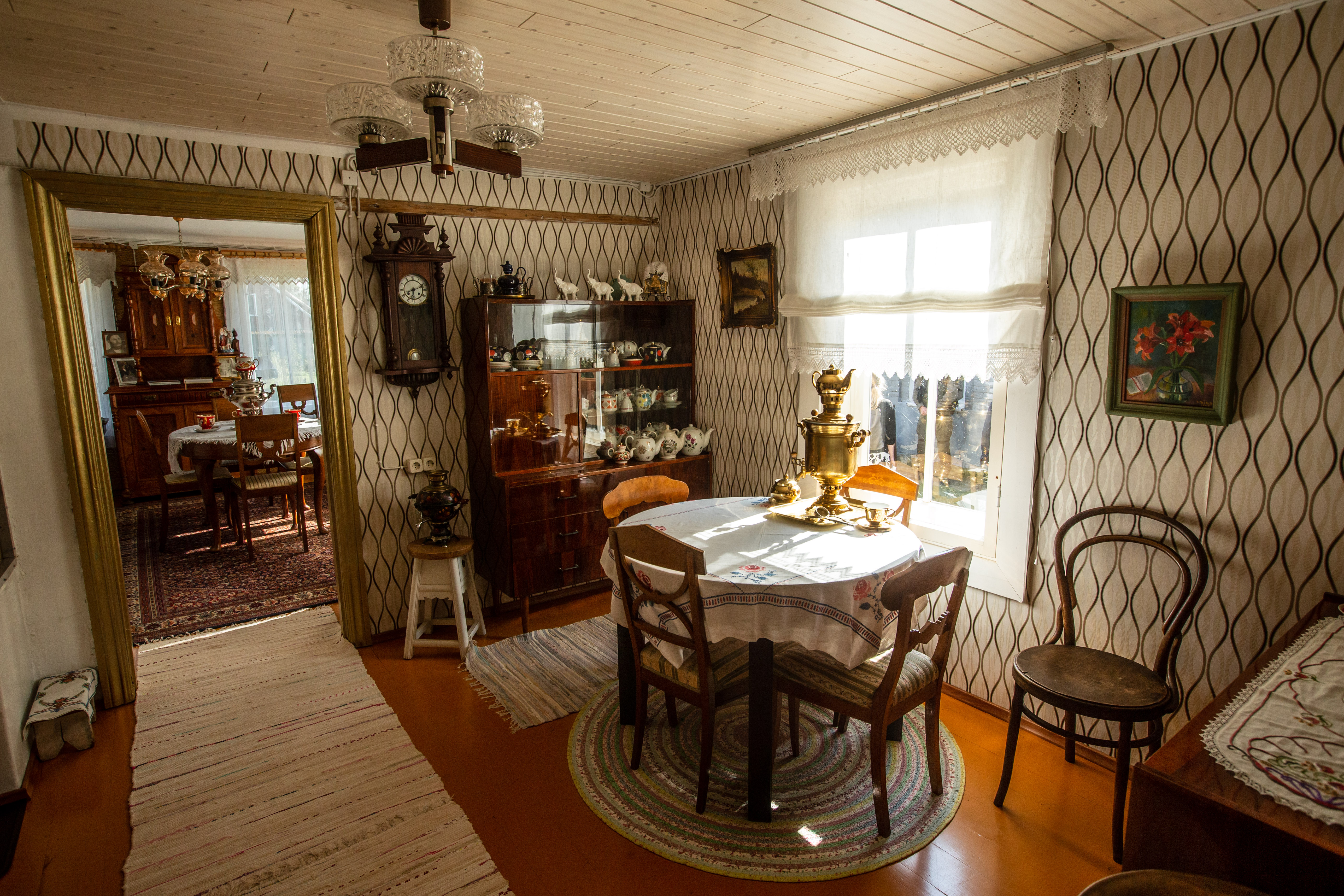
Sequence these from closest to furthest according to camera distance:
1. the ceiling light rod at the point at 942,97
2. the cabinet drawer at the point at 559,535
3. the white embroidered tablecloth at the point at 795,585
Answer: the white embroidered tablecloth at the point at 795,585, the ceiling light rod at the point at 942,97, the cabinet drawer at the point at 559,535

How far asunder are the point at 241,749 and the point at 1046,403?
11.0ft

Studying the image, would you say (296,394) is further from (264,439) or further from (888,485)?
(888,485)

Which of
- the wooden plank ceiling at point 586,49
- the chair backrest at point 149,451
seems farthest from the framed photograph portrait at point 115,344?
the wooden plank ceiling at point 586,49

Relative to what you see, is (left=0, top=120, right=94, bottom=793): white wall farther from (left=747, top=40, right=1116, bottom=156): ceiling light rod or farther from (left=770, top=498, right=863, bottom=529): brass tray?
(left=747, top=40, right=1116, bottom=156): ceiling light rod

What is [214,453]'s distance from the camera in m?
5.22

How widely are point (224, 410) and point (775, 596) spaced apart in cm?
616

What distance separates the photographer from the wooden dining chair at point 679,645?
218cm

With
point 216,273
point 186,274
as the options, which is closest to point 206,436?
point 186,274

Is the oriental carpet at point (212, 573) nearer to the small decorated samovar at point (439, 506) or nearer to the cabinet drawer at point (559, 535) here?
the small decorated samovar at point (439, 506)

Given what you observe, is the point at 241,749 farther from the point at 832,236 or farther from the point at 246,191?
the point at 832,236

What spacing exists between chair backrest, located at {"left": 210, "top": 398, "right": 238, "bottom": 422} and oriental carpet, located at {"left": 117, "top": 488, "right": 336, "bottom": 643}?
85 cm

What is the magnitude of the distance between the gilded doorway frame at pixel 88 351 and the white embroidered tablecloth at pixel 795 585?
1.75m

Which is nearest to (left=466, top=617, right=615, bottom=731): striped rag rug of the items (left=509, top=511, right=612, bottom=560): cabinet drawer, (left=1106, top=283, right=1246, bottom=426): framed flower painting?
(left=509, top=511, right=612, bottom=560): cabinet drawer

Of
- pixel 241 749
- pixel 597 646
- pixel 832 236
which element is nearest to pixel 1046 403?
pixel 832 236
